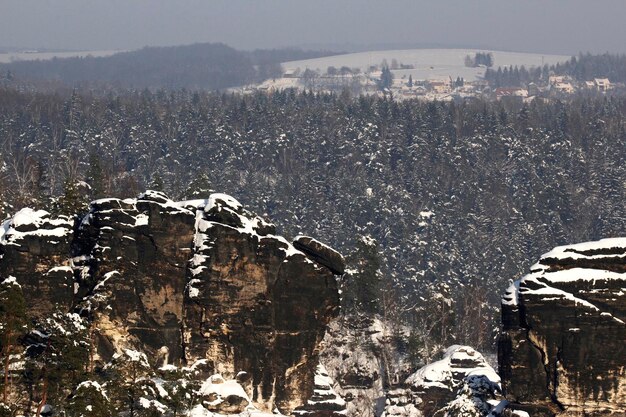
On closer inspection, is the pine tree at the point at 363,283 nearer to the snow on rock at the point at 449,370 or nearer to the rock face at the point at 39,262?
the snow on rock at the point at 449,370

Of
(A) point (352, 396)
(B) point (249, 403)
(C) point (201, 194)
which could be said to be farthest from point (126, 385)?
(C) point (201, 194)

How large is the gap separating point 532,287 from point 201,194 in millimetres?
71924

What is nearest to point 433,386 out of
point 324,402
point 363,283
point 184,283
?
point 324,402

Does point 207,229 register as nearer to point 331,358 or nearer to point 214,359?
point 214,359

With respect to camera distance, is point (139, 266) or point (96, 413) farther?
point (139, 266)

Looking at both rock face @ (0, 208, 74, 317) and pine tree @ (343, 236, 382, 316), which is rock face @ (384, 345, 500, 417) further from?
rock face @ (0, 208, 74, 317)

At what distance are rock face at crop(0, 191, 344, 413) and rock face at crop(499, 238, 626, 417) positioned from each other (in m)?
12.9

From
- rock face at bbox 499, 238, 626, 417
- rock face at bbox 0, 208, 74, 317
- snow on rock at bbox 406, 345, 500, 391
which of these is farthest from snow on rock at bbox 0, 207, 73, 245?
snow on rock at bbox 406, 345, 500, 391

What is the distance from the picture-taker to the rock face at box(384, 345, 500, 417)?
98894 millimetres

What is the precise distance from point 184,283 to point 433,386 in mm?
22724

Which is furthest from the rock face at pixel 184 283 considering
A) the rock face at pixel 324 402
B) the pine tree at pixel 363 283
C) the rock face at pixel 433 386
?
the pine tree at pixel 363 283

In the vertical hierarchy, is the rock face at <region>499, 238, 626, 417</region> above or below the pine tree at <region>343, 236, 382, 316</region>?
above

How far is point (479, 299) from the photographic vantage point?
508 ft

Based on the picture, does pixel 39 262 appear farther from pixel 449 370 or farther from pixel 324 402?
pixel 449 370
